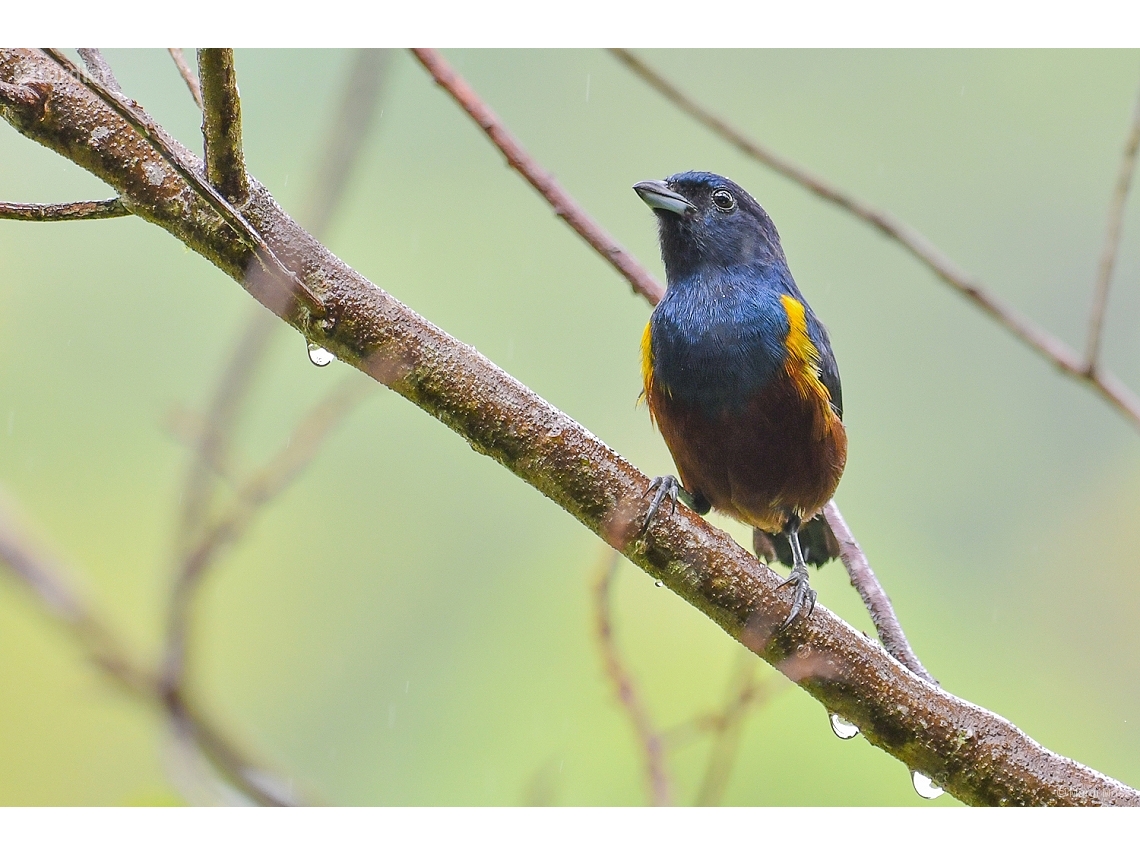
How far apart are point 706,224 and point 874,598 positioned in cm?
108

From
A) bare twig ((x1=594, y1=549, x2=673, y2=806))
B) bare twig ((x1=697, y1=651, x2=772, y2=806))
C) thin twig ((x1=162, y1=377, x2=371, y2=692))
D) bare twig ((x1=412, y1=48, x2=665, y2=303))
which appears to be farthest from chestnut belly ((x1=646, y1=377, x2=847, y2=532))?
thin twig ((x1=162, y1=377, x2=371, y2=692))

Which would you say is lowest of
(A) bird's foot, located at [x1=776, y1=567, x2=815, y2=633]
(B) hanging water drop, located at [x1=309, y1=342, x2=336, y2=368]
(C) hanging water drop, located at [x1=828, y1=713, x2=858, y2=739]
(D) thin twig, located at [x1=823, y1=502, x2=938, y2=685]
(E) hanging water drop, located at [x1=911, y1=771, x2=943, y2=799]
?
(D) thin twig, located at [x1=823, y1=502, x2=938, y2=685]

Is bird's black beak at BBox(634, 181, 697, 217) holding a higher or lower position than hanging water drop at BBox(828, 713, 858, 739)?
higher

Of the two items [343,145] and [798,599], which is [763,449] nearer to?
[798,599]

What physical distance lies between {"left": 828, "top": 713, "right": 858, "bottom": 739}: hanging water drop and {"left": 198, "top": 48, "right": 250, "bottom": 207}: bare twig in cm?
128

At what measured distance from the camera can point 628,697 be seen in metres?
1.48

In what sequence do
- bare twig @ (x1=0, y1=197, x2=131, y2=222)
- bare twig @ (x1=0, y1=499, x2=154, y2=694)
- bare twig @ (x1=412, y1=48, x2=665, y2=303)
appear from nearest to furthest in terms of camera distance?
bare twig @ (x1=0, y1=499, x2=154, y2=694) < bare twig @ (x1=0, y1=197, x2=131, y2=222) < bare twig @ (x1=412, y1=48, x2=665, y2=303)

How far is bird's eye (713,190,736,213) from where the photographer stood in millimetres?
2938

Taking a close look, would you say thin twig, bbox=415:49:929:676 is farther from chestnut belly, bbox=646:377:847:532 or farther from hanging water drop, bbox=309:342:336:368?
hanging water drop, bbox=309:342:336:368

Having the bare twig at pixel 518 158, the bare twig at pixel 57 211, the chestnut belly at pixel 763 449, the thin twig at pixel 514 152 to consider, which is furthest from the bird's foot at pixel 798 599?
the bare twig at pixel 57 211

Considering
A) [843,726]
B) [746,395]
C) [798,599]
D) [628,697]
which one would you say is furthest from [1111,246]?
[628,697]

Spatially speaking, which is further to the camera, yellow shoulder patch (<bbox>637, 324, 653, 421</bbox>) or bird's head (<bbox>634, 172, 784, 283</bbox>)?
bird's head (<bbox>634, 172, 784, 283</bbox>)

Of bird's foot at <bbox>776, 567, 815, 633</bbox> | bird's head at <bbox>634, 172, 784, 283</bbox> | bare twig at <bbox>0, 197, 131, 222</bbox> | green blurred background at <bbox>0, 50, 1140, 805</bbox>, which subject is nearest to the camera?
bare twig at <bbox>0, 197, 131, 222</bbox>
